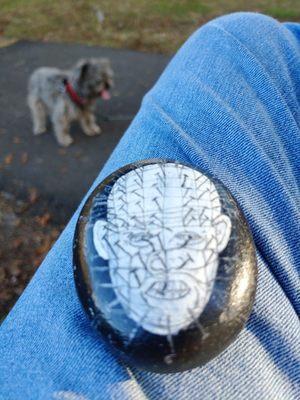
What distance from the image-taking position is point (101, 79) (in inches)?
137

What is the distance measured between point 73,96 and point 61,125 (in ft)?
0.83

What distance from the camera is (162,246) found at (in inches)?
28.5

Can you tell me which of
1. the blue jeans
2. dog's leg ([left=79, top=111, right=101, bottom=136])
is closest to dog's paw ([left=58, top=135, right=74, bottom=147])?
dog's leg ([left=79, top=111, right=101, bottom=136])

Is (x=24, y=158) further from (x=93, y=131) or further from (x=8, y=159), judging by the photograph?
(x=93, y=131)

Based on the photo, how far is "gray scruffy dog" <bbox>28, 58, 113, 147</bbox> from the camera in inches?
136

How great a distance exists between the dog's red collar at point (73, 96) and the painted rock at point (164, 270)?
2810 mm

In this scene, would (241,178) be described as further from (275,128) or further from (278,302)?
(278,302)

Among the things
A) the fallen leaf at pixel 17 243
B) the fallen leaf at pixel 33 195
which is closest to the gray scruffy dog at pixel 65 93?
the fallen leaf at pixel 33 195

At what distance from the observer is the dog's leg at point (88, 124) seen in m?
3.58

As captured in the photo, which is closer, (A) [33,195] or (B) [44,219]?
(B) [44,219]

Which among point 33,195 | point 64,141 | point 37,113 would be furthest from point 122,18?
point 33,195

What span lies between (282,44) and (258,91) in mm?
223

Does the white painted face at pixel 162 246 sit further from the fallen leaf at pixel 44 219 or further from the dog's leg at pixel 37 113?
the dog's leg at pixel 37 113

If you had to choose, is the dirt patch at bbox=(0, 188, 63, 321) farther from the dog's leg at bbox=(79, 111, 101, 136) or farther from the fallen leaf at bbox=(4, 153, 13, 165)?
the dog's leg at bbox=(79, 111, 101, 136)
